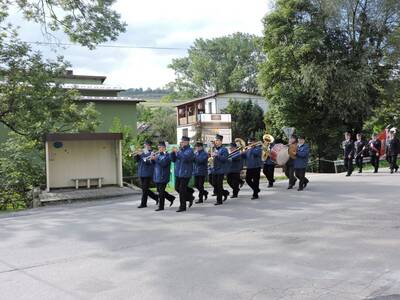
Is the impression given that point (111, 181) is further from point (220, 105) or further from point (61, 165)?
point (220, 105)

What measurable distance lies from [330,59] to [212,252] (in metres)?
29.9

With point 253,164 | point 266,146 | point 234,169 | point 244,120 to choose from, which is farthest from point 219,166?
point 244,120

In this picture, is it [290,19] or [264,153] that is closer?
[264,153]

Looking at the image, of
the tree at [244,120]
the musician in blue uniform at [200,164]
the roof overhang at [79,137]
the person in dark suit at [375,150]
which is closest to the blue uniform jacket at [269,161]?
the musician in blue uniform at [200,164]

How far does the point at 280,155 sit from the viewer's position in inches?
663

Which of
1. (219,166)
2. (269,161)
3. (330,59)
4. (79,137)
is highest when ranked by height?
(330,59)

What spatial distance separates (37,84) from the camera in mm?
17984

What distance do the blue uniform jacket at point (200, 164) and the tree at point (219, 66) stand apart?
69.1m

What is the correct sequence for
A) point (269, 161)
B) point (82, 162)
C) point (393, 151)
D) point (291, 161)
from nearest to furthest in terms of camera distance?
1. point (291, 161)
2. point (269, 161)
3. point (82, 162)
4. point (393, 151)

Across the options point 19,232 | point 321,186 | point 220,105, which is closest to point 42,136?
point 19,232

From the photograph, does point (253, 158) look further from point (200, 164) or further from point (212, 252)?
point (212, 252)

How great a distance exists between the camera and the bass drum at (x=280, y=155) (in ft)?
55.3

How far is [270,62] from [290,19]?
132 inches

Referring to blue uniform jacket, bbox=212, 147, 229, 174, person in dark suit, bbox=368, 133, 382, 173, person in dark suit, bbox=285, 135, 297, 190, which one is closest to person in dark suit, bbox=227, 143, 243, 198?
blue uniform jacket, bbox=212, 147, 229, 174
